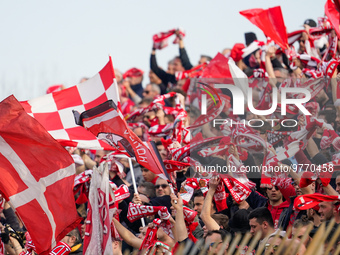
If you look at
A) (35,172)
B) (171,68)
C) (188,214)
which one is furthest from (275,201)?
(171,68)

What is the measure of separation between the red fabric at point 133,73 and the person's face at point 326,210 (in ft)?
32.2

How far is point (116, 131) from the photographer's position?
9.02 m

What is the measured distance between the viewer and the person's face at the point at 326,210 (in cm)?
778

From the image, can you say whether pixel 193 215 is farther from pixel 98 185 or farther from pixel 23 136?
pixel 23 136

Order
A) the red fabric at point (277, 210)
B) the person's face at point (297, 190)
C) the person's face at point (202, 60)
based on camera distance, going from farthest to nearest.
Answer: the person's face at point (202, 60) < the red fabric at point (277, 210) < the person's face at point (297, 190)

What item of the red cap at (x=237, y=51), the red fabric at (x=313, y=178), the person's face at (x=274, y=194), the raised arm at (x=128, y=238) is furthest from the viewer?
the red cap at (x=237, y=51)

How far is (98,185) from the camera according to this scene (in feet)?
27.0

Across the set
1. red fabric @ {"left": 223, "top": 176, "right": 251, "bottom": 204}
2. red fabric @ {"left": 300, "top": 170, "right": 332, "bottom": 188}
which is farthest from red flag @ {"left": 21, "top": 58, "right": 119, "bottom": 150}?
red fabric @ {"left": 300, "top": 170, "right": 332, "bottom": 188}

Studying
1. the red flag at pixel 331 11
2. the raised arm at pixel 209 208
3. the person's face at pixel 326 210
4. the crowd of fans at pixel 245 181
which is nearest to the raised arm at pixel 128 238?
the crowd of fans at pixel 245 181

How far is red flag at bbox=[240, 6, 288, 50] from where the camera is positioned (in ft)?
39.2

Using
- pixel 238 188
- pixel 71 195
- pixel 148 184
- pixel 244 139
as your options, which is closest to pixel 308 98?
pixel 244 139

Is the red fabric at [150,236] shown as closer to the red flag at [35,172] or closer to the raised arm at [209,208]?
the raised arm at [209,208]

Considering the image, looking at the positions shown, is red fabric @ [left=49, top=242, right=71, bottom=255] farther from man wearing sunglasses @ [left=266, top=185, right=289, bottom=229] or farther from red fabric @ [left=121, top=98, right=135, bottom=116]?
red fabric @ [left=121, top=98, right=135, bottom=116]

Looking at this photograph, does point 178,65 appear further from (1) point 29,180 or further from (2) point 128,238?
(1) point 29,180
